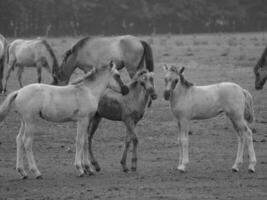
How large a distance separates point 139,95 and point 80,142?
1.37 m

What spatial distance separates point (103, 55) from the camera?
1819 cm

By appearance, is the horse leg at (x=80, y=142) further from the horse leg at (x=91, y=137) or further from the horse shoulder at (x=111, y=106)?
the horse shoulder at (x=111, y=106)

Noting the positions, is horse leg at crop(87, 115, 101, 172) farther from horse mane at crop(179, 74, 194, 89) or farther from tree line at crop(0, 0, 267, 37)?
tree line at crop(0, 0, 267, 37)

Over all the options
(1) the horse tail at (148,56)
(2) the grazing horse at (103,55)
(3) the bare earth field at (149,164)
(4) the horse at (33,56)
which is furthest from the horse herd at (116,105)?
(4) the horse at (33,56)

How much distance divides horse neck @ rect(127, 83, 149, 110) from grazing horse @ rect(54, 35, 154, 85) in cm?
561

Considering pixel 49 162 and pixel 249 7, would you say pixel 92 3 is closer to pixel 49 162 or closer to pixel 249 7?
pixel 249 7

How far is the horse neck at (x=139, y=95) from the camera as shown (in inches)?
477

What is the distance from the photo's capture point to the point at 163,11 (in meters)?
68.2

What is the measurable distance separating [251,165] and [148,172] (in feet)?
4.90

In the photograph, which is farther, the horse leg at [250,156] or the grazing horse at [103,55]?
the grazing horse at [103,55]

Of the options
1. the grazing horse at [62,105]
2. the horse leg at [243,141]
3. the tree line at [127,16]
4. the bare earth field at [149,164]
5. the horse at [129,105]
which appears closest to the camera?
the bare earth field at [149,164]

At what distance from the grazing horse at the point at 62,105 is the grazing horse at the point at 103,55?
6165mm

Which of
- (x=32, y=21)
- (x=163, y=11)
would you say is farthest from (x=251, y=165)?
(x=163, y=11)

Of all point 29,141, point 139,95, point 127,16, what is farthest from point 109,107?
point 127,16
